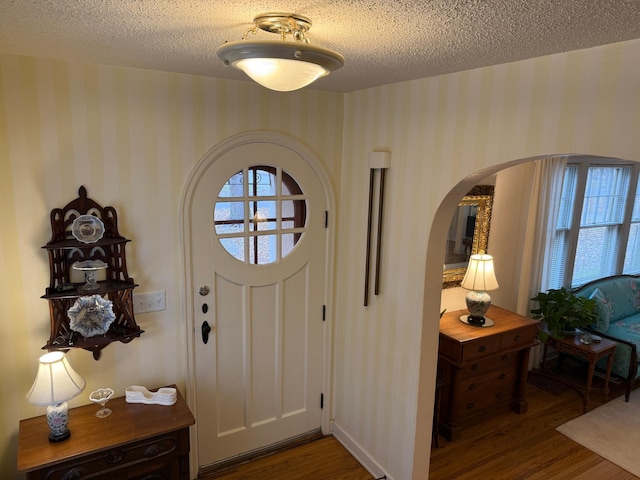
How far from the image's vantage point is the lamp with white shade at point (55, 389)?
215cm

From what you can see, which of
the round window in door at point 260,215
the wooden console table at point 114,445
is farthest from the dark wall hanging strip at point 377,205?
the wooden console table at point 114,445

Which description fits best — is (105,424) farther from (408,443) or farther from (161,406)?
(408,443)

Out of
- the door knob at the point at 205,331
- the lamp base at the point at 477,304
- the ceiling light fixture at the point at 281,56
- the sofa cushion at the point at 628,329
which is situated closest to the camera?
the ceiling light fixture at the point at 281,56

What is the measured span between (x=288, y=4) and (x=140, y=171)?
1541 mm

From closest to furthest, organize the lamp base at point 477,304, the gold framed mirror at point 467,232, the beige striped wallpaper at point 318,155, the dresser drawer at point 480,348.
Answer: the beige striped wallpaper at point 318,155 < the dresser drawer at point 480,348 < the lamp base at point 477,304 < the gold framed mirror at point 467,232

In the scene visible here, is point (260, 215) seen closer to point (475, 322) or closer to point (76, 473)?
point (76, 473)

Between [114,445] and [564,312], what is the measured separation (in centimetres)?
356

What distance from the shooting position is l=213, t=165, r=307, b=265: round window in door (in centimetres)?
280

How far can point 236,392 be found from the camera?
9.96 feet

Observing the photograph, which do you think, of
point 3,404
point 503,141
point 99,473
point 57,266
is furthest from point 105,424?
point 503,141

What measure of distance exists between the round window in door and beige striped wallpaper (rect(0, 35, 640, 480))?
263 millimetres

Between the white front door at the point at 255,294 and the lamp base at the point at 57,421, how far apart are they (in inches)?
30.2

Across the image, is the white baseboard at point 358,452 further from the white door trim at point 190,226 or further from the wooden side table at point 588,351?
the wooden side table at point 588,351

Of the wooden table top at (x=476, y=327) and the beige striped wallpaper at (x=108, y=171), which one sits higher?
the beige striped wallpaper at (x=108, y=171)
